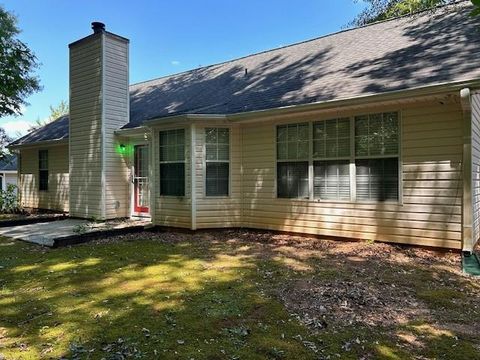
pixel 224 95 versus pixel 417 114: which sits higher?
pixel 224 95

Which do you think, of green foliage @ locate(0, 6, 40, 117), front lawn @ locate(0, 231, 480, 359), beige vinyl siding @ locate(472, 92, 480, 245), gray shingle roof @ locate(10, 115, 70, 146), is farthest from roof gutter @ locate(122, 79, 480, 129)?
green foliage @ locate(0, 6, 40, 117)

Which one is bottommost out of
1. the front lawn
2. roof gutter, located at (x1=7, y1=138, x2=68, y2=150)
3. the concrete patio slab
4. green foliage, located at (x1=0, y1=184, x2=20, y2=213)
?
the front lawn

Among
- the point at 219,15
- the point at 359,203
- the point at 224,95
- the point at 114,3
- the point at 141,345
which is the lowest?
the point at 141,345

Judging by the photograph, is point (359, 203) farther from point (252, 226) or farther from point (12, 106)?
point (12, 106)

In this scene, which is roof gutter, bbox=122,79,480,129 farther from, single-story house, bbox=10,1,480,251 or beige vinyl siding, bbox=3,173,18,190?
beige vinyl siding, bbox=3,173,18,190

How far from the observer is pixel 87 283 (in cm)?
490

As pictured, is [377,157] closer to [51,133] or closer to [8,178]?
[51,133]

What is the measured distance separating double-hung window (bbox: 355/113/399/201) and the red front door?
5968 millimetres

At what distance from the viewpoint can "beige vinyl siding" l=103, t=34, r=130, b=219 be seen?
34.0ft

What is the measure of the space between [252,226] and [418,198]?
3.67 m

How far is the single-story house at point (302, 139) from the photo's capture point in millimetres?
6059

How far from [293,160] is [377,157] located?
69.6 inches

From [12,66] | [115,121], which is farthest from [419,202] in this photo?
[12,66]

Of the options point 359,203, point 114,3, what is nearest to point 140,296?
point 359,203
